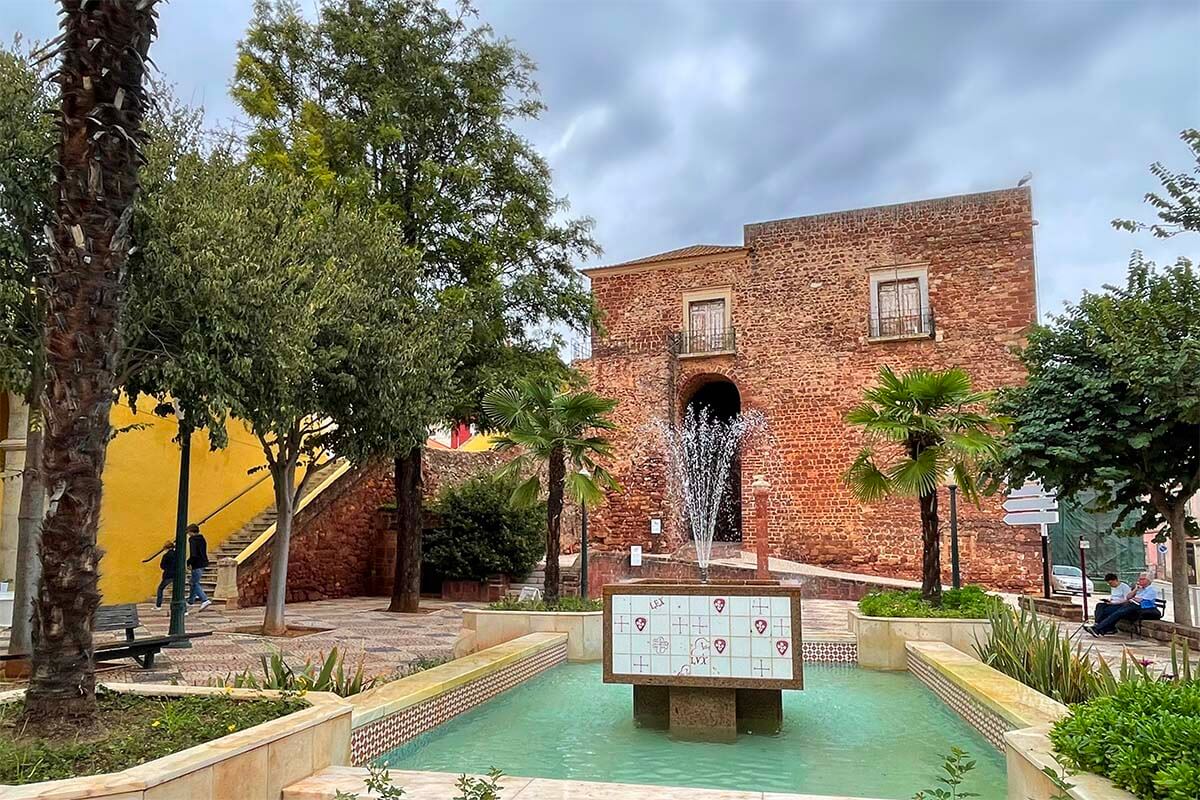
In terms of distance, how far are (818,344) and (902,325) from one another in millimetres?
2032

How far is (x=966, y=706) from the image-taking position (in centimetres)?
608

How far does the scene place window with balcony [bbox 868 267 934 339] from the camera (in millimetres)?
20578

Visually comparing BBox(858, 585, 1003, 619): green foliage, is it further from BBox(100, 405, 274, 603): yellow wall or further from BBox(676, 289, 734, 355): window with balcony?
BBox(676, 289, 734, 355): window with balcony

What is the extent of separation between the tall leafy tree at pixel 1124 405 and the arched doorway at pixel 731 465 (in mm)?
11694

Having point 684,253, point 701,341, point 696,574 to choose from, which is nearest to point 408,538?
point 696,574

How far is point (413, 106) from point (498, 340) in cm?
405

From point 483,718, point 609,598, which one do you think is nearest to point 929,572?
point 609,598

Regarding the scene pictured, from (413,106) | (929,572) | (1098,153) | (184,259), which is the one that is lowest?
(929,572)

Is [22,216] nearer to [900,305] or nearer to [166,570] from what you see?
[166,570]

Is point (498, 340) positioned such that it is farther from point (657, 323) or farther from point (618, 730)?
point (657, 323)

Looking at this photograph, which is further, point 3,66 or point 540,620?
point 540,620

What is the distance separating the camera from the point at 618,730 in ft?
20.3

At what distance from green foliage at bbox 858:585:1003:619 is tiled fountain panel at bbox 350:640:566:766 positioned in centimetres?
382

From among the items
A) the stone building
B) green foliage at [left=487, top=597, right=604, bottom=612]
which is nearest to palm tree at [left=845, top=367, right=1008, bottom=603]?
green foliage at [left=487, top=597, right=604, bottom=612]
